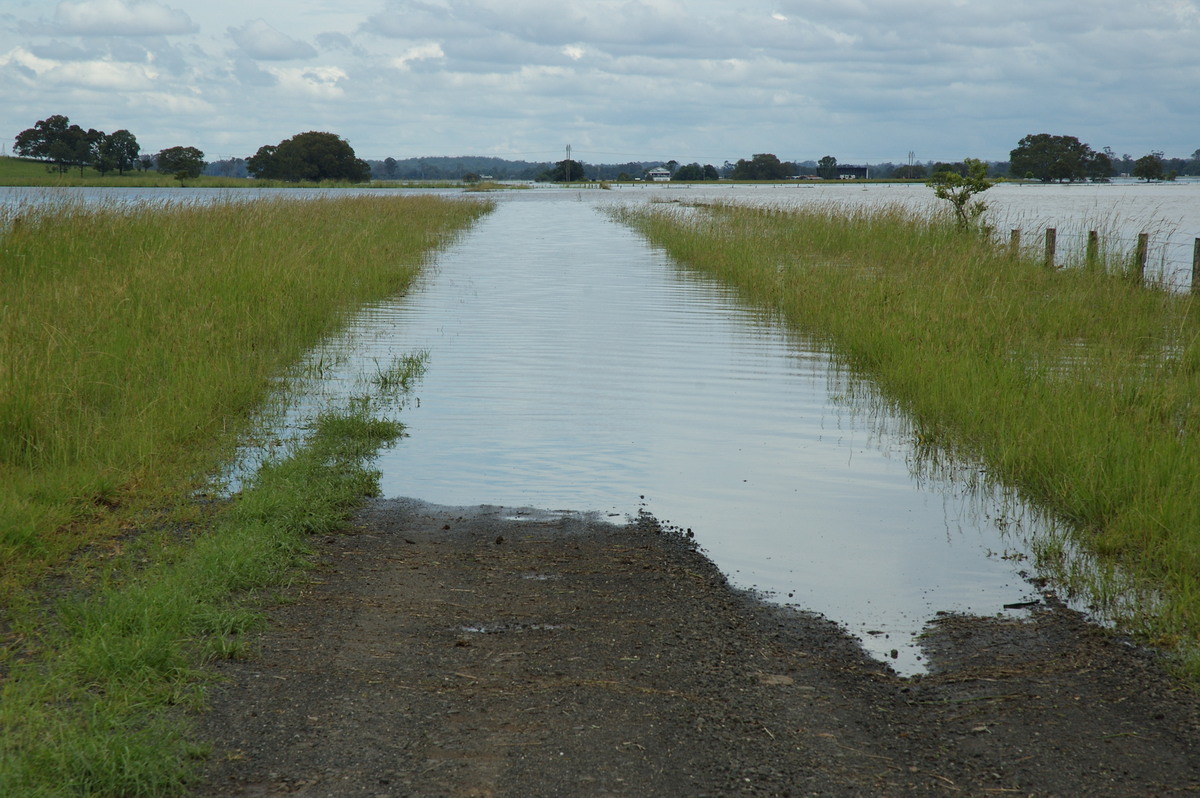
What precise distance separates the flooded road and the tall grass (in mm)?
1227

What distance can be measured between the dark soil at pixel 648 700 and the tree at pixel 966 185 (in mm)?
19561

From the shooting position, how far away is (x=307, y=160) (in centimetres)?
12338

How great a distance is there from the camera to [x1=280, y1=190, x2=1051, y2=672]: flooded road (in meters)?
5.75

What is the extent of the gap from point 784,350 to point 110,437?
8471 mm

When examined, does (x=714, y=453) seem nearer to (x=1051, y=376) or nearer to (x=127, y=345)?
(x=1051, y=376)

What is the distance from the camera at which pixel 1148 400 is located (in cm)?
789

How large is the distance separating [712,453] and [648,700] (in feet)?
14.1

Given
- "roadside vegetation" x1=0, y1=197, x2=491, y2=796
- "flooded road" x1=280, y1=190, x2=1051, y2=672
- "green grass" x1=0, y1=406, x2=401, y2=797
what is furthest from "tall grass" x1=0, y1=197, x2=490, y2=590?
"flooded road" x1=280, y1=190, x2=1051, y2=672

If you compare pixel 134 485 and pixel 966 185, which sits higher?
pixel 966 185

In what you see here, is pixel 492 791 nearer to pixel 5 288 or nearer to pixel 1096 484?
pixel 1096 484

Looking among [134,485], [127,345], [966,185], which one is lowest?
[134,485]

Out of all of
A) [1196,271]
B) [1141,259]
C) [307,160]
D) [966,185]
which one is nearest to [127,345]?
[1196,271]

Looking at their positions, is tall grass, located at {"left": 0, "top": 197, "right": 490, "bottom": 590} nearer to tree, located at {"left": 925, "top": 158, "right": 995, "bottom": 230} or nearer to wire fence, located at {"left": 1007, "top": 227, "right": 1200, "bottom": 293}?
wire fence, located at {"left": 1007, "top": 227, "right": 1200, "bottom": 293}

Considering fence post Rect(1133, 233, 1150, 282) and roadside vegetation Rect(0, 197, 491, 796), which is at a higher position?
fence post Rect(1133, 233, 1150, 282)
